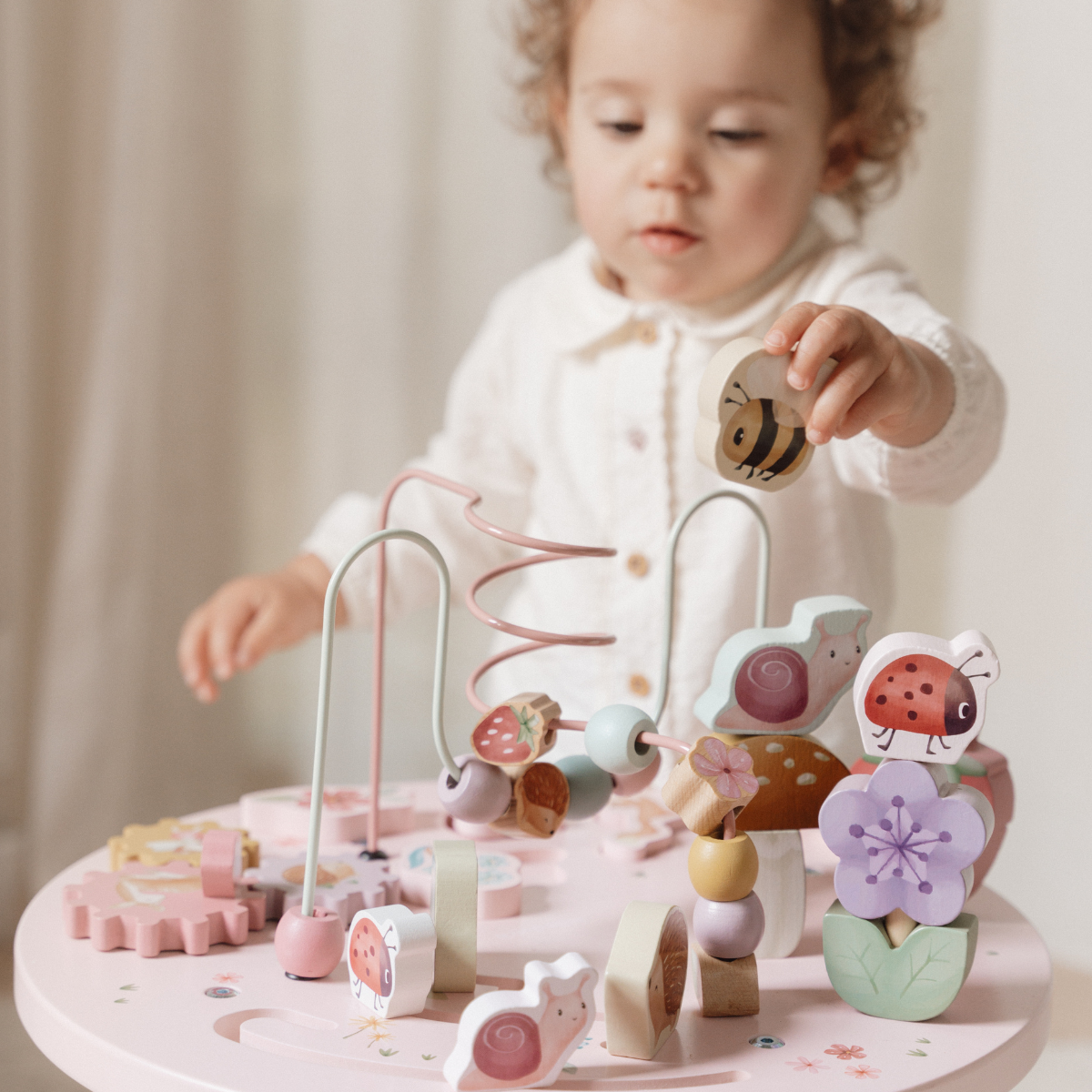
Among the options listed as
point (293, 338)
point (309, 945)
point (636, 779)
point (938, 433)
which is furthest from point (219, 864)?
point (293, 338)

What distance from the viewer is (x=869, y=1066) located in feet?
1.39

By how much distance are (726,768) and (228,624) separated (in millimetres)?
448

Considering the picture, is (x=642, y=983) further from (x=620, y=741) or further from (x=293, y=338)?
(x=293, y=338)

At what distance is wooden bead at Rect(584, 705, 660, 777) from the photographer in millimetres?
492

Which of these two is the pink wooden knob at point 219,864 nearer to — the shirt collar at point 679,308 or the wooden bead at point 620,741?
the wooden bead at point 620,741

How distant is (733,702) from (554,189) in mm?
864

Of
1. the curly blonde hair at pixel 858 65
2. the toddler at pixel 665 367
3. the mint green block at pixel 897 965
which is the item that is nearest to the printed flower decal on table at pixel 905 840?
the mint green block at pixel 897 965

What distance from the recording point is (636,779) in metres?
0.54

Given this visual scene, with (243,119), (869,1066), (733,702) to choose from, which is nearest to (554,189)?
(243,119)

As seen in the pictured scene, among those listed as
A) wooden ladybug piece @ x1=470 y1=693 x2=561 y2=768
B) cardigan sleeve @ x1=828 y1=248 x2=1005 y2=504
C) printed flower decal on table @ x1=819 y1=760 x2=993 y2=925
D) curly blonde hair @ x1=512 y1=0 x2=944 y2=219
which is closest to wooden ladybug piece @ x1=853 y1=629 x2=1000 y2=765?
printed flower decal on table @ x1=819 y1=760 x2=993 y2=925

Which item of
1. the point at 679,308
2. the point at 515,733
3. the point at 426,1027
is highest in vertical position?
the point at 679,308

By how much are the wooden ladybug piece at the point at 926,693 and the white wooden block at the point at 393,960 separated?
0.18 m

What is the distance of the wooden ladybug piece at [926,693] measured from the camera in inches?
17.5

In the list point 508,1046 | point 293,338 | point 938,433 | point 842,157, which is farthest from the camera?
point 293,338
